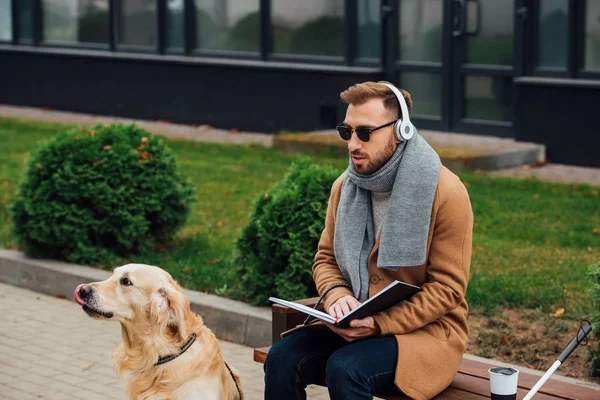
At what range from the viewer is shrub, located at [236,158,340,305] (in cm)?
712

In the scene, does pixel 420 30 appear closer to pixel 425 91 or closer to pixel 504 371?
pixel 425 91

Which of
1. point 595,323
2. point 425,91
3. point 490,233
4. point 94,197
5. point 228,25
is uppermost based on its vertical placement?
point 228,25

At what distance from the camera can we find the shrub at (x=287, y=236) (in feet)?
23.4

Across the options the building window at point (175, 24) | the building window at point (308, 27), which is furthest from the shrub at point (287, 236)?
the building window at point (175, 24)

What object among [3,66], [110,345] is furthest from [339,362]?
[3,66]

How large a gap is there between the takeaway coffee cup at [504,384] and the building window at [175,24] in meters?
15.1

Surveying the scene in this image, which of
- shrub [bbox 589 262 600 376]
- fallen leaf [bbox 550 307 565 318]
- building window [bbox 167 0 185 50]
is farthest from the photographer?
building window [bbox 167 0 185 50]

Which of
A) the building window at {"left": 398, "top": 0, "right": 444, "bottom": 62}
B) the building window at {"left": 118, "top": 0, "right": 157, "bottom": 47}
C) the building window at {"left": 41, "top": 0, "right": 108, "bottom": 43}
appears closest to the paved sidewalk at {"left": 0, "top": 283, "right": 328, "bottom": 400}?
the building window at {"left": 398, "top": 0, "right": 444, "bottom": 62}

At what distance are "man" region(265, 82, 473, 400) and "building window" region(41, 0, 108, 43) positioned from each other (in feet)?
53.0

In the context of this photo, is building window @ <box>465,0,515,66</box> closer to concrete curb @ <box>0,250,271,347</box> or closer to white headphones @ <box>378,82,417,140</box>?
concrete curb @ <box>0,250,271,347</box>

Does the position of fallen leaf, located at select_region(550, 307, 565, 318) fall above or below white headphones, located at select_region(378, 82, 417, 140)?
below

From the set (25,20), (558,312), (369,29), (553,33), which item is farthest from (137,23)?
(558,312)

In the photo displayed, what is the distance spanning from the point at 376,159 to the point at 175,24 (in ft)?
48.5

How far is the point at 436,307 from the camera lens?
4551 mm
